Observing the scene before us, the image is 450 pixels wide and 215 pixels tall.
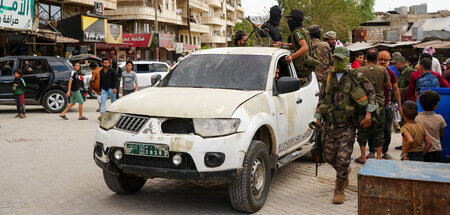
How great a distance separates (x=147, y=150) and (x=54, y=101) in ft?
39.7

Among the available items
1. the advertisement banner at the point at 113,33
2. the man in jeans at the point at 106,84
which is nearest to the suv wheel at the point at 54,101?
the man in jeans at the point at 106,84

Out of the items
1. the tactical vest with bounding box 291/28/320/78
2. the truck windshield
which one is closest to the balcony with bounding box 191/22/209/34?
the tactical vest with bounding box 291/28/320/78

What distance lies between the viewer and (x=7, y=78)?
49.2 feet

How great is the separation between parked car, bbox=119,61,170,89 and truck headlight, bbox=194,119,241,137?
1827 centimetres

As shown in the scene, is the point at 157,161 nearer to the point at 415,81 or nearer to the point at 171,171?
the point at 171,171

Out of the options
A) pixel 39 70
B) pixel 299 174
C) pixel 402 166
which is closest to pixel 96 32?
pixel 39 70

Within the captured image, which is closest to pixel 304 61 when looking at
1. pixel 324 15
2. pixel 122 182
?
pixel 122 182

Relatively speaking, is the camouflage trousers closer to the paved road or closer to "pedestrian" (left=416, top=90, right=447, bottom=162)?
the paved road

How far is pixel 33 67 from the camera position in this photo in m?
15.5

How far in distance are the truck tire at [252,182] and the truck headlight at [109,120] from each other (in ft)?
4.59

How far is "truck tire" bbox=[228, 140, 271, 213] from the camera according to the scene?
471cm

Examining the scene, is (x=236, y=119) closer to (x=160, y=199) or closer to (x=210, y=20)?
(x=160, y=199)

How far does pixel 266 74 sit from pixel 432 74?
3252 millimetres

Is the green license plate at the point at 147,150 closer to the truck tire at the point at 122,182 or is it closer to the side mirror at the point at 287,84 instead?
the truck tire at the point at 122,182
